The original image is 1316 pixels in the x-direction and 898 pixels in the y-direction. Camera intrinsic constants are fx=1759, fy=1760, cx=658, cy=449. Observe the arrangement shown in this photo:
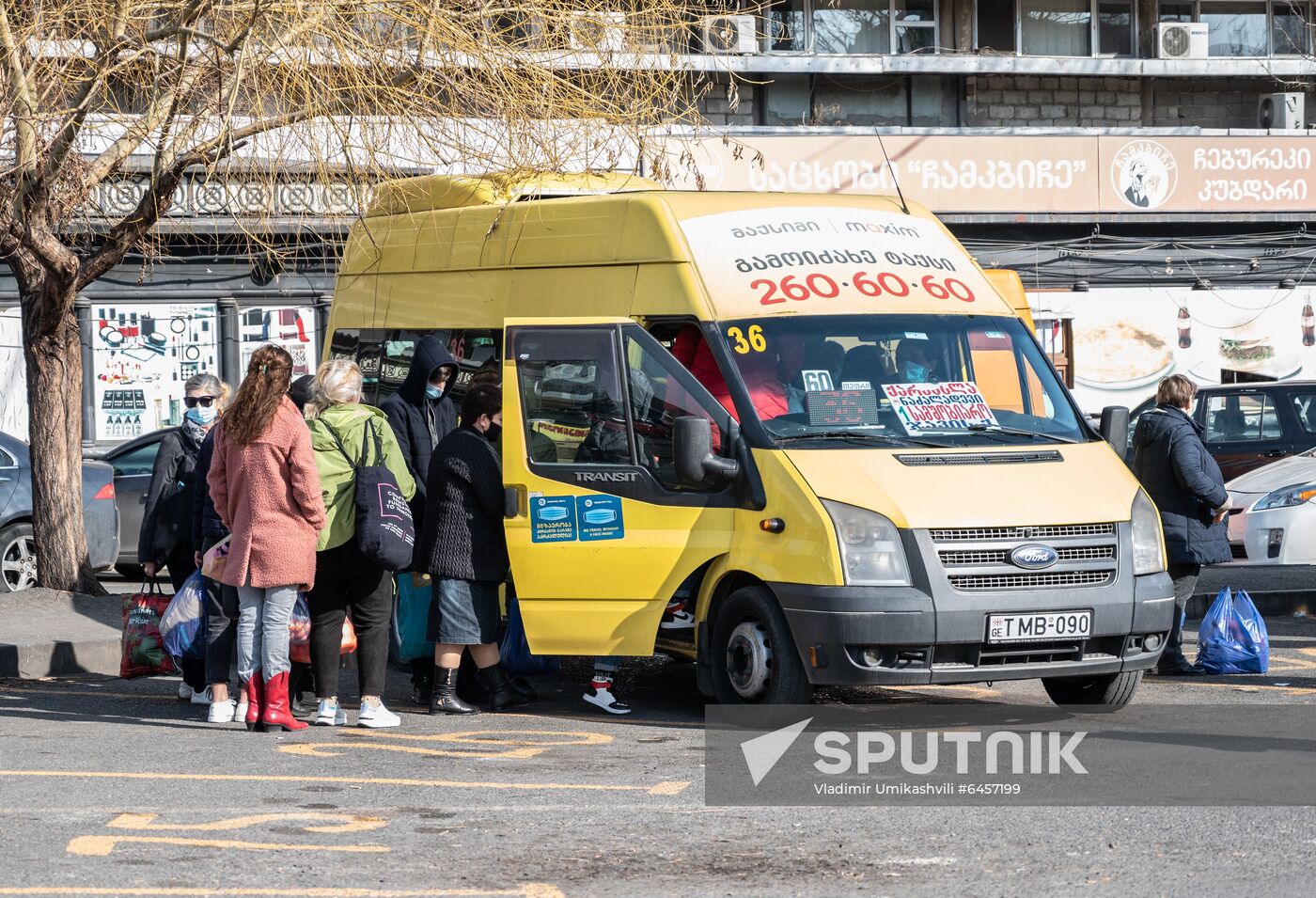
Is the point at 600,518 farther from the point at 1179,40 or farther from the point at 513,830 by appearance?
the point at 1179,40

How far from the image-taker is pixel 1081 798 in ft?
21.1

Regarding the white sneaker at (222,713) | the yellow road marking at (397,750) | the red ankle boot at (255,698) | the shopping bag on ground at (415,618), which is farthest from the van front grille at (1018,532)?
the white sneaker at (222,713)

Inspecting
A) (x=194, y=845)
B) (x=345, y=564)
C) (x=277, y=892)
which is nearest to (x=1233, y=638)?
(x=345, y=564)

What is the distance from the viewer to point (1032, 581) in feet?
25.1

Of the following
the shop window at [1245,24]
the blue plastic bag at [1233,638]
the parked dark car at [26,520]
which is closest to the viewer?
the blue plastic bag at [1233,638]

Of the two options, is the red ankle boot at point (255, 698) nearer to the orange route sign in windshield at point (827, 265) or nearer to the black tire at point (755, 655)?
the black tire at point (755, 655)

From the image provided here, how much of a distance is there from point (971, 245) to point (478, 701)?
16.6 metres

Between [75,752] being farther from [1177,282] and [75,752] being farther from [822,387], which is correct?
[1177,282]

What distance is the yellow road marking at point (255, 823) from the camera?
19.7ft

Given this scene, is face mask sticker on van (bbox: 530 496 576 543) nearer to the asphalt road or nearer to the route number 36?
the asphalt road

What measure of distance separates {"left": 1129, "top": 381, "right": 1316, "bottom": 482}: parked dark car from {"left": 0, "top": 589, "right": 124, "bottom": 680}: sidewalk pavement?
9.51 metres

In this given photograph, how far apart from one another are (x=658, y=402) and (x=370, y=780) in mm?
2347

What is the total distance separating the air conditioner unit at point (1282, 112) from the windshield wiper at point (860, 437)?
19699 millimetres

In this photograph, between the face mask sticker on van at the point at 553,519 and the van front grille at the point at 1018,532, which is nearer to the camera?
the van front grille at the point at 1018,532
